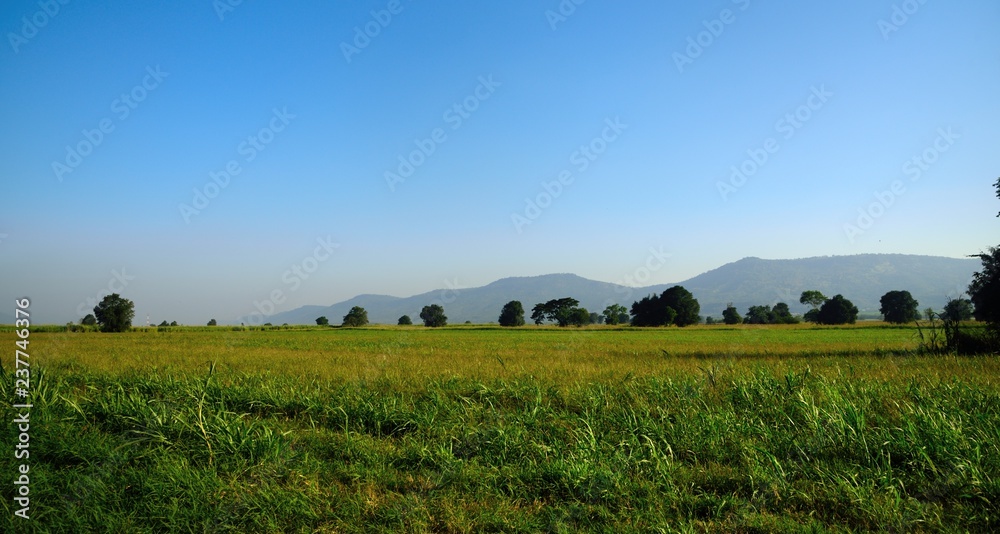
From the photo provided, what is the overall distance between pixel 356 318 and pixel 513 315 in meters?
31.7

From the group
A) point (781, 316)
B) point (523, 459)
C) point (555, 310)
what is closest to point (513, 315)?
point (555, 310)

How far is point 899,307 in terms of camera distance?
4080 inches

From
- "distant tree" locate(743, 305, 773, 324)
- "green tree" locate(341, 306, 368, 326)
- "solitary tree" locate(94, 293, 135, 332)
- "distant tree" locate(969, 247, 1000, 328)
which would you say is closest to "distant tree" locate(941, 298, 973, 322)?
"distant tree" locate(969, 247, 1000, 328)

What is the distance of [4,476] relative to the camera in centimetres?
547

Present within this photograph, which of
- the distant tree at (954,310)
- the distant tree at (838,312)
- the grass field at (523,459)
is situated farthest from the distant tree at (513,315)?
the grass field at (523,459)

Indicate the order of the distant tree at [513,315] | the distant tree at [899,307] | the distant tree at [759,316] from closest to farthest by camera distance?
the distant tree at [899,307], the distant tree at [513,315], the distant tree at [759,316]

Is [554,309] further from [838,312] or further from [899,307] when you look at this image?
[899,307]

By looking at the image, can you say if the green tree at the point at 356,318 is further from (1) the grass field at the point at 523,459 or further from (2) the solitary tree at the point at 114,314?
(1) the grass field at the point at 523,459

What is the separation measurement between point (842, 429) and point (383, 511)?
18.5 feet

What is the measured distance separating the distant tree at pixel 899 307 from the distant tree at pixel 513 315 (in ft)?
249

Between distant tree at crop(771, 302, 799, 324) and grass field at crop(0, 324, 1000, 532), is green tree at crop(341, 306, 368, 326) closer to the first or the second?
distant tree at crop(771, 302, 799, 324)

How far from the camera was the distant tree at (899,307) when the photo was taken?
334 feet

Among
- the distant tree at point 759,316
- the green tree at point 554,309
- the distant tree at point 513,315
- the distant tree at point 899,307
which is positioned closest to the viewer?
the distant tree at point 899,307

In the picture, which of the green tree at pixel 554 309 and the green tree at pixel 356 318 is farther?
the green tree at pixel 554 309
